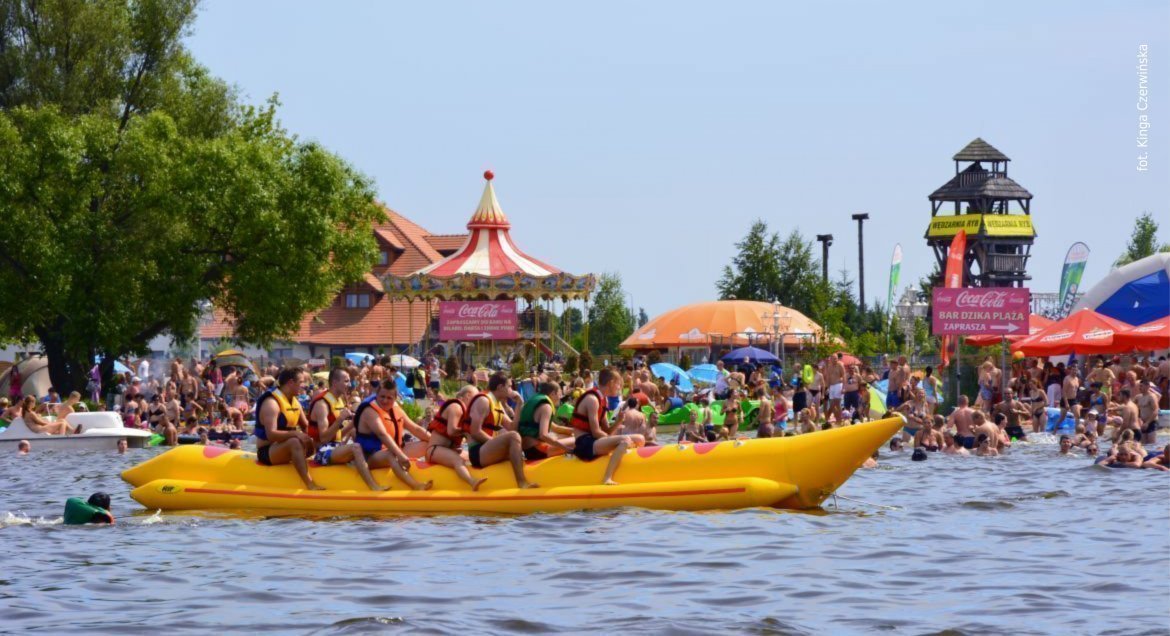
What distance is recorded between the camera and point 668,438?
25.2 metres

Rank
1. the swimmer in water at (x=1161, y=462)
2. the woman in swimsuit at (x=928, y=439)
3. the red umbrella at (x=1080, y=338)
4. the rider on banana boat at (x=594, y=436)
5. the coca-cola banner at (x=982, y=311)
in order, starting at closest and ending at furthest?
the rider on banana boat at (x=594, y=436) → the swimmer in water at (x=1161, y=462) → the woman in swimsuit at (x=928, y=439) → the red umbrella at (x=1080, y=338) → the coca-cola banner at (x=982, y=311)

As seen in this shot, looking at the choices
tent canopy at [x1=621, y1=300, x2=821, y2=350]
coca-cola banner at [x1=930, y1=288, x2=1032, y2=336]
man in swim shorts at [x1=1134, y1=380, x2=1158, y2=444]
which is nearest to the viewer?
man in swim shorts at [x1=1134, y1=380, x2=1158, y2=444]

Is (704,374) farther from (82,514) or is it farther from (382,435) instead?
(82,514)

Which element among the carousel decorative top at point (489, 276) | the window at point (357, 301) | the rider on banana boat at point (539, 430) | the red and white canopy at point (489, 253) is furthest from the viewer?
the window at point (357, 301)

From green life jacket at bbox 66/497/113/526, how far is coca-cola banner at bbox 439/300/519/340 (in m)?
25.6

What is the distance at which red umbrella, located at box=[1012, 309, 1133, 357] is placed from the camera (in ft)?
89.8

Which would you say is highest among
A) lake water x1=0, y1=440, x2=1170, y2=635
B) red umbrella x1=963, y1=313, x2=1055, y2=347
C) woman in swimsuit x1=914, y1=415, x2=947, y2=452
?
red umbrella x1=963, y1=313, x2=1055, y2=347

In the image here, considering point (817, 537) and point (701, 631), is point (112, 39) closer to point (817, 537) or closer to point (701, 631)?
point (817, 537)

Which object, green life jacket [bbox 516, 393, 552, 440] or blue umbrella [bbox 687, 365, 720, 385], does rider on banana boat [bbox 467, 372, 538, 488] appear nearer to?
green life jacket [bbox 516, 393, 552, 440]

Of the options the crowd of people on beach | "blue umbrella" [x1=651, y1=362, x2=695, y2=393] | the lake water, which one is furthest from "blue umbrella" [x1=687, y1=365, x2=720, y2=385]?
the lake water

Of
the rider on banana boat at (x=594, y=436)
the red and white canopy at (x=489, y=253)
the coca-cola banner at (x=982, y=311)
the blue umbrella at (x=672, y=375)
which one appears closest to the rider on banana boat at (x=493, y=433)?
the rider on banana boat at (x=594, y=436)

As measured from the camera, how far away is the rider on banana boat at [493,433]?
1339cm

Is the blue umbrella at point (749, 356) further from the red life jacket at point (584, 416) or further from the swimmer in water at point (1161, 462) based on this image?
the red life jacket at point (584, 416)

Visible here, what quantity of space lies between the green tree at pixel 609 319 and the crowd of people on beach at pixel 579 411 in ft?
96.6
